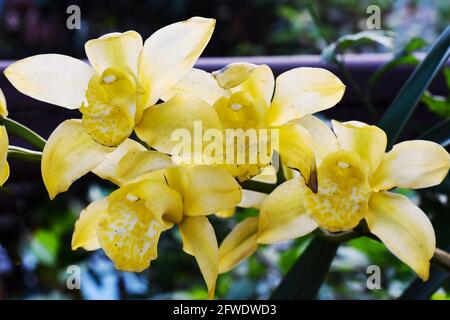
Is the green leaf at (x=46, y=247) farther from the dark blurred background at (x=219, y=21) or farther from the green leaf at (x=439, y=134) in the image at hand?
the dark blurred background at (x=219, y=21)

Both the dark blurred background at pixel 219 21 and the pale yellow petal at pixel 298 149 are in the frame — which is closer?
the pale yellow petal at pixel 298 149

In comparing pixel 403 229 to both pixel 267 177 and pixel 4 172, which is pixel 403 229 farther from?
pixel 4 172

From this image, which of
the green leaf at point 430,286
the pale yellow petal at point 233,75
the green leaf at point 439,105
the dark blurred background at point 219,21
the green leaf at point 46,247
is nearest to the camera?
the pale yellow petal at point 233,75

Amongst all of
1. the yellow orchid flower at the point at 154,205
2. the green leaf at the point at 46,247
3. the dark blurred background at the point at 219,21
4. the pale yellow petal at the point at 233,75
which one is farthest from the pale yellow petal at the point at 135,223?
the dark blurred background at the point at 219,21

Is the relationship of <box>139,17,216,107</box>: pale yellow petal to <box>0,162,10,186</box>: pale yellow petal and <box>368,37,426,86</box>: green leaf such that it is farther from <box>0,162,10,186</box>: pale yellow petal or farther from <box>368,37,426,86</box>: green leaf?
<box>368,37,426,86</box>: green leaf

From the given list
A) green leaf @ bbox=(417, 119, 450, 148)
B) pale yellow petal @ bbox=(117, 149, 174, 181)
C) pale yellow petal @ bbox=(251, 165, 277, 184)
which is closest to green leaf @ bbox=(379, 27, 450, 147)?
green leaf @ bbox=(417, 119, 450, 148)
